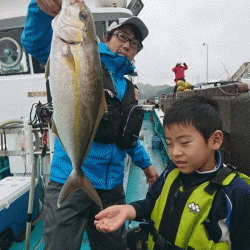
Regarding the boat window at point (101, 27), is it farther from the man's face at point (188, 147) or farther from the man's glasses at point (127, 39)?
the man's face at point (188, 147)

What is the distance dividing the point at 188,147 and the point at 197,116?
0.74 feet

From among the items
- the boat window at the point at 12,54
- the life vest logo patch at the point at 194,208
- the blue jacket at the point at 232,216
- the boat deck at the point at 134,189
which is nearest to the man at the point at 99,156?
the life vest logo patch at the point at 194,208

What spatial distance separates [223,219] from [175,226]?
34cm

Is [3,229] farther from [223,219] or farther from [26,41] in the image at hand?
[223,219]

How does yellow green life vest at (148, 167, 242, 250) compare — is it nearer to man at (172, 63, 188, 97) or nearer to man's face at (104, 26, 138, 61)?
man's face at (104, 26, 138, 61)

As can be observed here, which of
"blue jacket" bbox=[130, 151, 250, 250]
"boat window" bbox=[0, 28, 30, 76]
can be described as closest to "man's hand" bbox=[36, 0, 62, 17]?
"blue jacket" bbox=[130, 151, 250, 250]

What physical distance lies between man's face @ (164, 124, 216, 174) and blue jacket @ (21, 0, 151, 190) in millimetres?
720

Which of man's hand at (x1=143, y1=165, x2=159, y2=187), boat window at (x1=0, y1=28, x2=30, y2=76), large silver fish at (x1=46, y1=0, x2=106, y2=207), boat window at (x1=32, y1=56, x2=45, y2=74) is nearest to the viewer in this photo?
large silver fish at (x1=46, y1=0, x2=106, y2=207)

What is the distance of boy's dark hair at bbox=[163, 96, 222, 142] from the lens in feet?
4.58

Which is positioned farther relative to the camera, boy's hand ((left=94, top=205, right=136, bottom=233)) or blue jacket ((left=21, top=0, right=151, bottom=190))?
blue jacket ((left=21, top=0, right=151, bottom=190))

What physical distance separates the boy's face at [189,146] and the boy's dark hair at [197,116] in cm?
3

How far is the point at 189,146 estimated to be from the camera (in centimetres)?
138

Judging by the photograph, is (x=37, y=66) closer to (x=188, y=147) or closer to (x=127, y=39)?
(x=127, y=39)

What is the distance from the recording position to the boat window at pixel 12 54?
5.12 m
